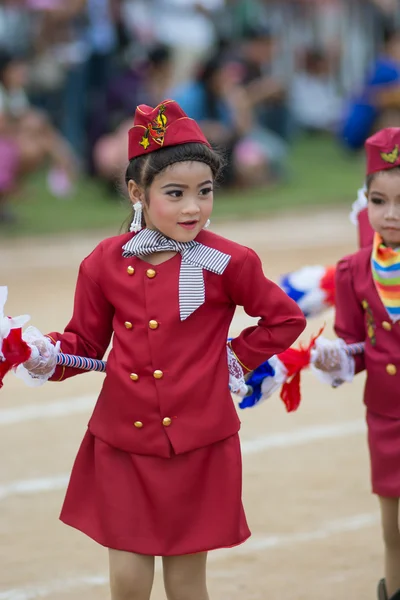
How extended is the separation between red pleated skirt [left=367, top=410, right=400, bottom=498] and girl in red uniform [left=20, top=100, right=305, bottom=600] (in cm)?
62

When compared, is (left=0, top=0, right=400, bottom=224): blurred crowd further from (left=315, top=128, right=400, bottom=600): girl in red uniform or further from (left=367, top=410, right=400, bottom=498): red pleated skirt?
(left=367, top=410, right=400, bottom=498): red pleated skirt

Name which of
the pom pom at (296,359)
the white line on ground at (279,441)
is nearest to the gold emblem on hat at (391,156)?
the pom pom at (296,359)

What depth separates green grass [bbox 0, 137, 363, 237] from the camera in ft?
40.8

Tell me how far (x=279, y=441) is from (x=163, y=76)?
877cm

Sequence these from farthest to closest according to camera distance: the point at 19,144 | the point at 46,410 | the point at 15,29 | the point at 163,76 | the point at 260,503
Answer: the point at 15,29 → the point at 163,76 → the point at 19,144 → the point at 46,410 → the point at 260,503

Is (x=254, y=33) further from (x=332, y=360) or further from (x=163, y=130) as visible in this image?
(x=163, y=130)

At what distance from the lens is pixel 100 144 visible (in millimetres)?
14273

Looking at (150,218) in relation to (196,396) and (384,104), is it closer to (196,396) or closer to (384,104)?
(196,396)

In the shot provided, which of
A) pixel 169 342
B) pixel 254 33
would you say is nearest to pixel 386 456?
pixel 169 342

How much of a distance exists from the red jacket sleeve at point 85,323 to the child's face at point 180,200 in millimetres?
301

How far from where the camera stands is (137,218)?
3713 mm

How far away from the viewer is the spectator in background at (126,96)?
14055 mm

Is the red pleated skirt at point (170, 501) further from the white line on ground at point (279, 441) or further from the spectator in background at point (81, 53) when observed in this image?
the spectator in background at point (81, 53)

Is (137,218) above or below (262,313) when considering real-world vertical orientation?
above
